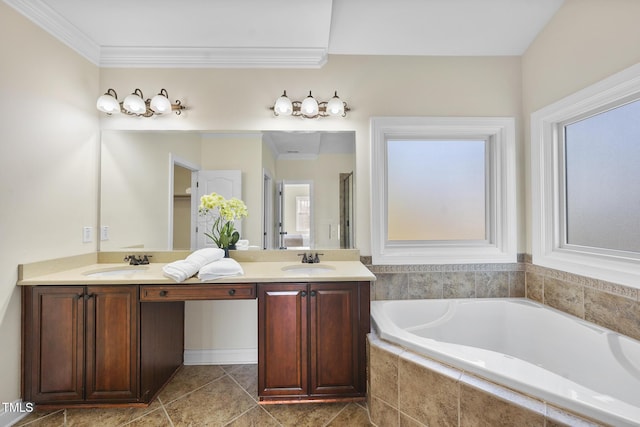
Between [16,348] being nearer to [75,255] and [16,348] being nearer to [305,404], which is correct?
[75,255]

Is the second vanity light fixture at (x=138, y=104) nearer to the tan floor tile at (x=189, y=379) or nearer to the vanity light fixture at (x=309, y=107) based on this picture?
the vanity light fixture at (x=309, y=107)

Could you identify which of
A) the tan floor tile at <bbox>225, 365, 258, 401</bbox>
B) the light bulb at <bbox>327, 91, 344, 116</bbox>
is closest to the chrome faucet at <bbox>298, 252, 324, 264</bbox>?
the tan floor tile at <bbox>225, 365, 258, 401</bbox>

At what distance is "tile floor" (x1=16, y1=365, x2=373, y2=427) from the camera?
161 cm

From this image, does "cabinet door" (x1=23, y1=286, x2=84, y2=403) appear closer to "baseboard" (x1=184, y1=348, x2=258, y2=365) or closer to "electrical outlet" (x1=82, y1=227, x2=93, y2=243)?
"electrical outlet" (x1=82, y1=227, x2=93, y2=243)

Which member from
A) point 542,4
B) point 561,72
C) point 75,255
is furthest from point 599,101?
point 75,255

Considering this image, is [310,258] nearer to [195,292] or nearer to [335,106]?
[195,292]

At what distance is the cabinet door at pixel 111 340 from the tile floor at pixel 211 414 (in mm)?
127

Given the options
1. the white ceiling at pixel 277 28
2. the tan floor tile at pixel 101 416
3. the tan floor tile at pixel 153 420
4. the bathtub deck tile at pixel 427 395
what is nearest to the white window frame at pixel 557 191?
the white ceiling at pixel 277 28

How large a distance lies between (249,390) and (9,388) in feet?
4.53

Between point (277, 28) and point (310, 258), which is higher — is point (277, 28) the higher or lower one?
the higher one

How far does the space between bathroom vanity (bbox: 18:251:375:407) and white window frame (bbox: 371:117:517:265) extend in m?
0.57

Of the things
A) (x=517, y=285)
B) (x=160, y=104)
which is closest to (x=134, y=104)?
(x=160, y=104)

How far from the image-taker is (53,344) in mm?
1656

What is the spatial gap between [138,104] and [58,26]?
24.2 inches
